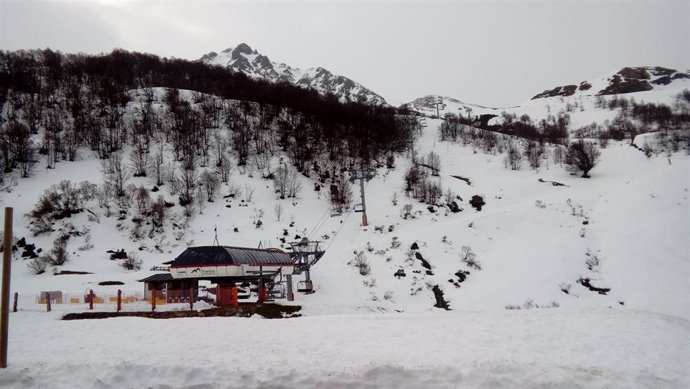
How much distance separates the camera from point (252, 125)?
63188mm

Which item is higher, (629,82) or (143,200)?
(629,82)

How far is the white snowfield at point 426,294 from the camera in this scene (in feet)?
27.8

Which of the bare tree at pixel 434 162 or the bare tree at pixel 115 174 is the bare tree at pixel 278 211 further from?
the bare tree at pixel 434 162

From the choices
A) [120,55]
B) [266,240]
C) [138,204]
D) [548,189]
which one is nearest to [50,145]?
[138,204]

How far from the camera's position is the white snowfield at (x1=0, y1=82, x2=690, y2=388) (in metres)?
8.48

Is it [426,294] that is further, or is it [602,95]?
[602,95]

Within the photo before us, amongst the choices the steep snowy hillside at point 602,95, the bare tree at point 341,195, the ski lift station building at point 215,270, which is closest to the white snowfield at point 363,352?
the ski lift station building at point 215,270

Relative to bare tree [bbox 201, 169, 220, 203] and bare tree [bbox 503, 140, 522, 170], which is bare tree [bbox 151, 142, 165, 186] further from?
bare tree [bbox 503, 140, 522, 170]

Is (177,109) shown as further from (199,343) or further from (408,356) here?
(408,356)

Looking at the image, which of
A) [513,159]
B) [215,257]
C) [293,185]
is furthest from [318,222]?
[513,159]

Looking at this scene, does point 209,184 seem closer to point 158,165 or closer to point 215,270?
point 158,165

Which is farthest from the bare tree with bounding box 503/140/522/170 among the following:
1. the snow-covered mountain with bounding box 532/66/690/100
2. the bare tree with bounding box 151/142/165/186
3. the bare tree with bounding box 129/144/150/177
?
the snow-covered mountain with bounding box 532/66/690/100

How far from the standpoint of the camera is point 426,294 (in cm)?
2908

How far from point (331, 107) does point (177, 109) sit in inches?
1008
